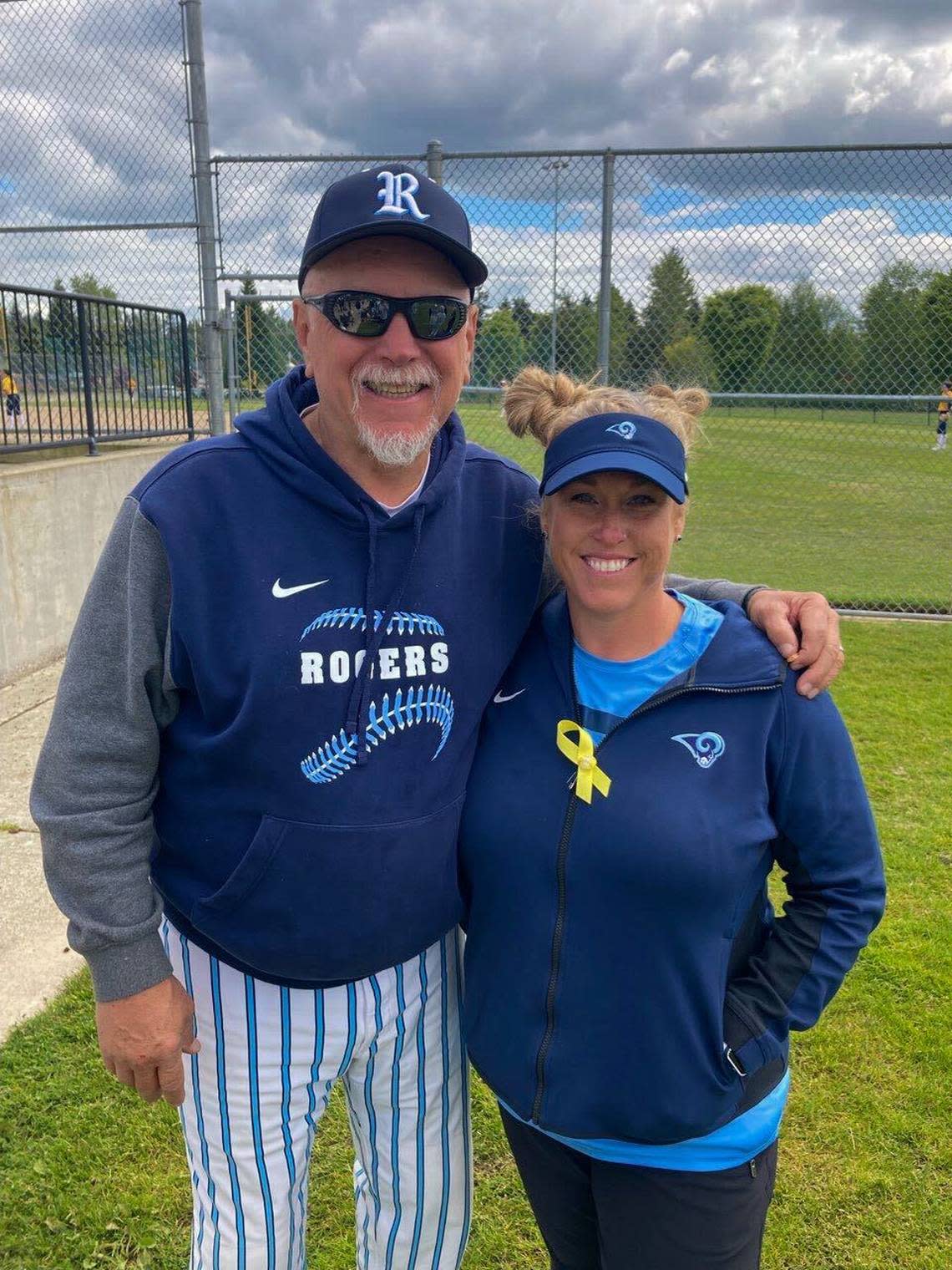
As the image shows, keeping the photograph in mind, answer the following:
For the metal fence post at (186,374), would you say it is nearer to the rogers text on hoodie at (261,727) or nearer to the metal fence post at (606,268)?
the metal fence post at (606,268)

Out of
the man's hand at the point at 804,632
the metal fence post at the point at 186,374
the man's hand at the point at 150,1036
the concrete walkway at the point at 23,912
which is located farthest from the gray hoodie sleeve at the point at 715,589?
the metal fence post at the point at 186,374

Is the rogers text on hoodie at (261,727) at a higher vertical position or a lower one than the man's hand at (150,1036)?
higher

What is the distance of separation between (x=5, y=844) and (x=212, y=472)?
293 cm

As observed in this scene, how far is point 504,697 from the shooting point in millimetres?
1760

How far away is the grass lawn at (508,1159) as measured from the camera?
90.1 inches

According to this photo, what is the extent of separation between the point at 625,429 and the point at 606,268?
4.72 metres

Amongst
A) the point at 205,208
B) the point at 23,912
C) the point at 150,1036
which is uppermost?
the point at 205,208

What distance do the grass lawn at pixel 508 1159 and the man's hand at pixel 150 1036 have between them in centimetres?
90

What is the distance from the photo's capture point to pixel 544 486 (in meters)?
1.66

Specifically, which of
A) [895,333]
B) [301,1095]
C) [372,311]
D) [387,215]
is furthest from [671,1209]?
[895,333]

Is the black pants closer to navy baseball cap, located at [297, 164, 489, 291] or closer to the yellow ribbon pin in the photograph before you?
the yellow ribbon pin

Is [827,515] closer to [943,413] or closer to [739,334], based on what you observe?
[943,413]

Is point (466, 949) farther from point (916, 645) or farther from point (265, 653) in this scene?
point (916, 645)

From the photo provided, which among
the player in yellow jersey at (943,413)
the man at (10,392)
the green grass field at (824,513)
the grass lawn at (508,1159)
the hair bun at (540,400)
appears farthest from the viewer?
the green grass field at (824,513)
